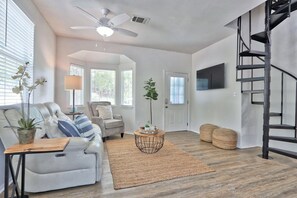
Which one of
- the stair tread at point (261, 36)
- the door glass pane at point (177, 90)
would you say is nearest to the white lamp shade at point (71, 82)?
the door glass pane at point (177, 90)

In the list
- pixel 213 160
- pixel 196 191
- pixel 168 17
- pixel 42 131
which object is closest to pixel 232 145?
pixel 213 160

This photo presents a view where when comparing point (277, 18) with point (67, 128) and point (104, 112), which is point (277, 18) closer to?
point (67, 128)

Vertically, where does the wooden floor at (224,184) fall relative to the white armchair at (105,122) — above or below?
below

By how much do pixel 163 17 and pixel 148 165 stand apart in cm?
276

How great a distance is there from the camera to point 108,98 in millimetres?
5496

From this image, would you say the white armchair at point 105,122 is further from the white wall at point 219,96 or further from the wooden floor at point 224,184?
the white wall at point 219,96

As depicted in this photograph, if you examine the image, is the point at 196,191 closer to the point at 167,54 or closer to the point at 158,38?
the point at 158,38

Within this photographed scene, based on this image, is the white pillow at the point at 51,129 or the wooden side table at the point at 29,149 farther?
the white pillow at the point at 51,129

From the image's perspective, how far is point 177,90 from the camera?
18.8 feet

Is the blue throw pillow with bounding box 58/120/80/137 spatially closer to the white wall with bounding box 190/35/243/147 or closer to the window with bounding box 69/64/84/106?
the window with bounding box 69/64/84/106

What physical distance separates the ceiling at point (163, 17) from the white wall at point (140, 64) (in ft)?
0.80

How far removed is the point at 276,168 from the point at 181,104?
3.31 metres

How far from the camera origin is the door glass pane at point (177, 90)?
5.63 metres

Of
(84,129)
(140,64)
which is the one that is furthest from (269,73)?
(84,129)
